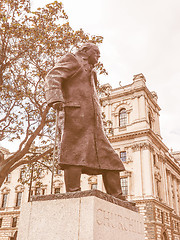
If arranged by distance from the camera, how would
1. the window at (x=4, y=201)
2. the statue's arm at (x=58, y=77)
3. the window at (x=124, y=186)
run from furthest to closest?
the window at (x=4, y=201) → the window at (x=124, y=186) → the statue's arm at (x=58, y=77)

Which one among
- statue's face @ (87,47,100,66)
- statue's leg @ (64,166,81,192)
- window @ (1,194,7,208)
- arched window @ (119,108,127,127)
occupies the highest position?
arched window @ (119,108,127,127)

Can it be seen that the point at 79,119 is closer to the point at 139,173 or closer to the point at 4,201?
the point at 139,173

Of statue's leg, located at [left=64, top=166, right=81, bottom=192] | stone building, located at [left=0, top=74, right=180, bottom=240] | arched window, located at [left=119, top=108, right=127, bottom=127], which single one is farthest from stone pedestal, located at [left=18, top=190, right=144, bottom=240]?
arched window, located at [left=119, top=108, right=127, bottom=127]

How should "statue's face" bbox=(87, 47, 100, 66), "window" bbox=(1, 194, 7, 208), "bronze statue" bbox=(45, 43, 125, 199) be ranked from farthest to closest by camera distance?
"window" bbox=(1, 194, 7, 208) → "statue's face" bbox=(87, 47, 100, 66) → "bronze statue" bbox=(45, 43, 125, 199)

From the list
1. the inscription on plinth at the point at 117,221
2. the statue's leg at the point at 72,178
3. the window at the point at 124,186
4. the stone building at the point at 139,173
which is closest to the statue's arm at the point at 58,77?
the statue's leg at the point at 72,178

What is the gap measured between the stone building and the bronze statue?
1982 cm

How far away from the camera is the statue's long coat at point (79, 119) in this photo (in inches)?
122

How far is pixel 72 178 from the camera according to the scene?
2.96 metres

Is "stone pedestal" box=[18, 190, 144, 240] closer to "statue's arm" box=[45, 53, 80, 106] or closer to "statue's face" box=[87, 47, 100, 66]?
"statue's arm" box=[45, 53, 80, 106]

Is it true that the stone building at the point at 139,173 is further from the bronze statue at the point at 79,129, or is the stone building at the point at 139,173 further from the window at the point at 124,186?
the bronze statue at the point at 79,129

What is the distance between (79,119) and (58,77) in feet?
2.05

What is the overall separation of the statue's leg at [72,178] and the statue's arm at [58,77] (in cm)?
81

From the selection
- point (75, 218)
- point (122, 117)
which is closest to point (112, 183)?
point (75, 218)

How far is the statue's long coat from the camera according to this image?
3.10 metres
